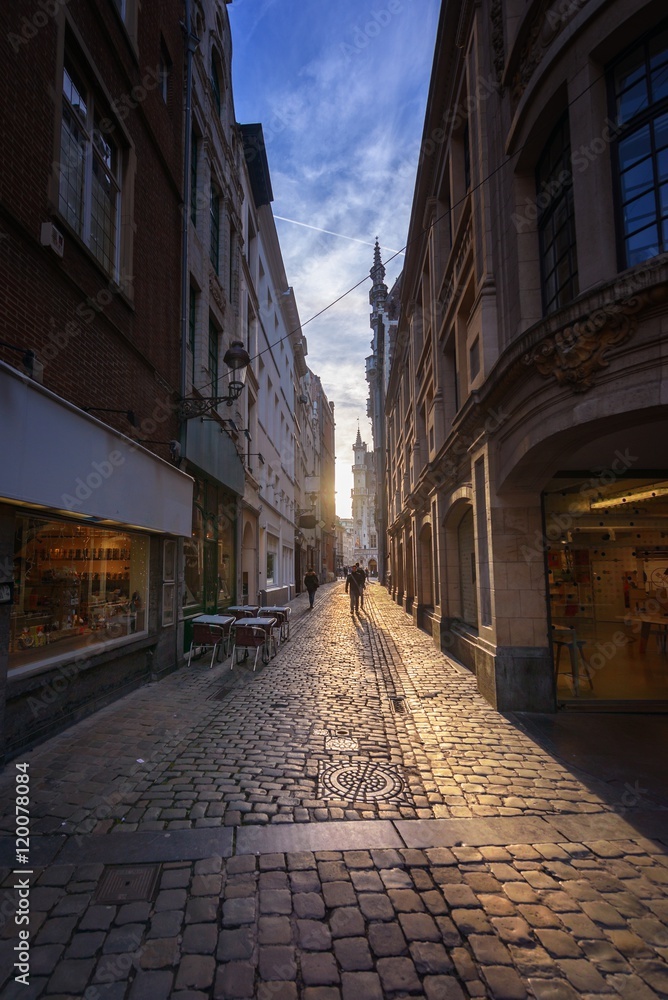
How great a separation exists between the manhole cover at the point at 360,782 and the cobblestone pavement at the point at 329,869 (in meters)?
0.02

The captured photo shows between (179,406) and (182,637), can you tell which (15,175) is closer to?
(179,406)

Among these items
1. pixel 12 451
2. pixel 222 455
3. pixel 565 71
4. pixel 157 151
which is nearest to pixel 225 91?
pixel 157 151

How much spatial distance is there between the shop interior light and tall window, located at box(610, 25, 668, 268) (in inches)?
144

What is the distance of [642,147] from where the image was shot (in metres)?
5.53

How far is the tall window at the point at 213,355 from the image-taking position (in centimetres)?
1402

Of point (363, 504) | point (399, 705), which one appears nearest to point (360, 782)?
point (399, 705)

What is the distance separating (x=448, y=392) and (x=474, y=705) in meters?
8.68

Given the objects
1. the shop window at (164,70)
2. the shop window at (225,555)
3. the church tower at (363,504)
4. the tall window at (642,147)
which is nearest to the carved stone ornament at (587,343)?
the tall window at (642,147)

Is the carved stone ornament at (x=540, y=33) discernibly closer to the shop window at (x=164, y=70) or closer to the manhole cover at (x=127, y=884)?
the shop window at (x=164, y=70)

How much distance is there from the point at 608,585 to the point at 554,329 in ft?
31.0

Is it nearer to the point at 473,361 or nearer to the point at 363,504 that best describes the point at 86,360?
the point at 473,361

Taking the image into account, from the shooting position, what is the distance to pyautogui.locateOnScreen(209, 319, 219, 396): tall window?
14017 mm

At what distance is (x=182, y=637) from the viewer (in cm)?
1047

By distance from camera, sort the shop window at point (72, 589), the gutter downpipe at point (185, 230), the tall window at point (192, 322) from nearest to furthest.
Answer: the shop window at point (72, 589), the gutter downpipe at point (185, 230), the tall window at point (192, 322)
